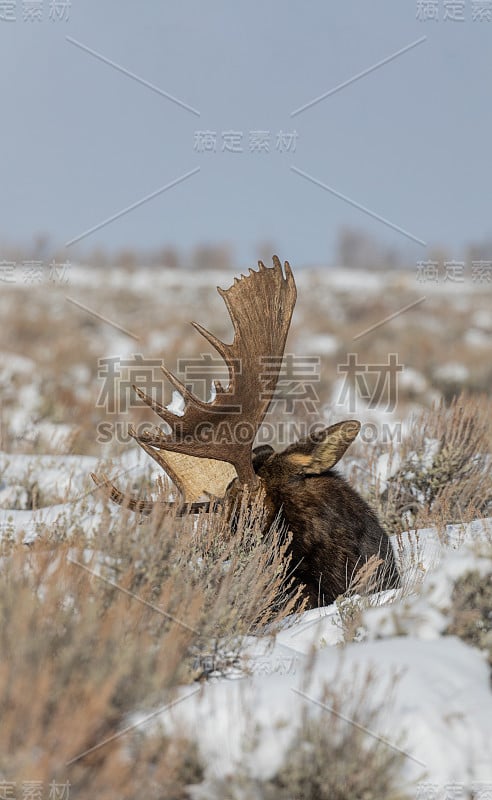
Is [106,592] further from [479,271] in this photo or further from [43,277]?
[43,277]

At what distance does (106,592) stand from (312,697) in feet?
2.64

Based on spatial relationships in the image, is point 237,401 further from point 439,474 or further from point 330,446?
point 439,474

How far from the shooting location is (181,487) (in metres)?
3.76

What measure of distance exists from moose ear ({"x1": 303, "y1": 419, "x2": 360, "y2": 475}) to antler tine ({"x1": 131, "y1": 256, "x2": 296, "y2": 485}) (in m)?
0.30

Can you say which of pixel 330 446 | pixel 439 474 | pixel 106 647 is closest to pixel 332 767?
pixel 106 647

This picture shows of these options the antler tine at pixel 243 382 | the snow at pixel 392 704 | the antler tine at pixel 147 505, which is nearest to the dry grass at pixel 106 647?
the snow at pixel 392 704

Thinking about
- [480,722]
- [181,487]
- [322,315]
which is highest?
[322,315]

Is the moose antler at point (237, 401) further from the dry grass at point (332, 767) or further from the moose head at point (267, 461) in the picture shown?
the dry grass at point (332, 767)

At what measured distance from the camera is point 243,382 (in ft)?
12.3

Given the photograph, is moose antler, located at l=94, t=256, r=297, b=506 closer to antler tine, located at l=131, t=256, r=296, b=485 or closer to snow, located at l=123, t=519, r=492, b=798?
antler tine, located at l=131, t=256, r=296, b=485

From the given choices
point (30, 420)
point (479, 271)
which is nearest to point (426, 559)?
point (30, 420)

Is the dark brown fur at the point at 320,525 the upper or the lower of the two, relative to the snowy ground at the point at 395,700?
upper

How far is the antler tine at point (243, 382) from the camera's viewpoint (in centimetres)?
359

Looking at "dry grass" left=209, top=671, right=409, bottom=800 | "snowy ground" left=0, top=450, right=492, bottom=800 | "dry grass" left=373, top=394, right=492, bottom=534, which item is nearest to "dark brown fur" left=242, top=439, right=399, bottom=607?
"snowy ground" left=0, top=450, right=492, bottom=800
